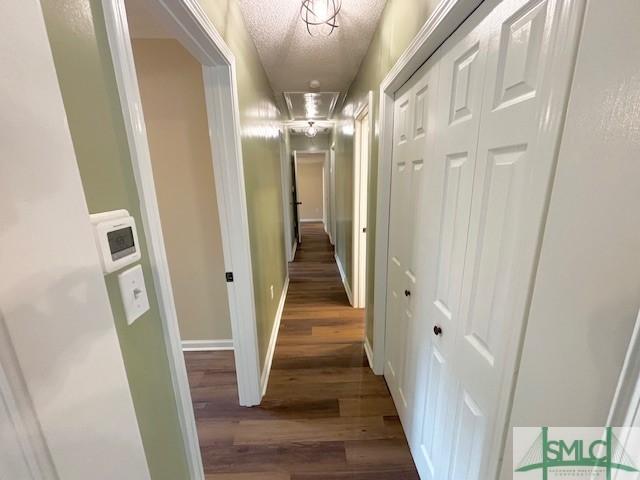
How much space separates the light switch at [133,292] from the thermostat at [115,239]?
0.08ft

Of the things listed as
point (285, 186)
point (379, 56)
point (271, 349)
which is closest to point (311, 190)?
point (285, 186)

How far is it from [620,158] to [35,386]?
2.85ft

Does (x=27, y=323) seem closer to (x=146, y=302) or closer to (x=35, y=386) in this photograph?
(x=35, y=386)

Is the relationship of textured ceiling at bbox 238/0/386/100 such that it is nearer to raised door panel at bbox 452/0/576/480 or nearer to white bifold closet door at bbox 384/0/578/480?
white bifold closet door at bbox 384/0/578/480

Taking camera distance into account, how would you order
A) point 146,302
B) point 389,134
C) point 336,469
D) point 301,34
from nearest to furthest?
point 146,302 < point 336,469 < point 389,134 < point 301,34

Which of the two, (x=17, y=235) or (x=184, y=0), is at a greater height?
(x=184, y=0)

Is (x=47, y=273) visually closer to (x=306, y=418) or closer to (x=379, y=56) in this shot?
(x=306, y=418)

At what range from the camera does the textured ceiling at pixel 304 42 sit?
1493 mm

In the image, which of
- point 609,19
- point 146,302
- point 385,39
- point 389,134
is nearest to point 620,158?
point 609,19

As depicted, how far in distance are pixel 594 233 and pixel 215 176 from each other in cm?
143

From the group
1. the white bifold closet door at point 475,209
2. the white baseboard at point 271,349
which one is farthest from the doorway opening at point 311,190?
the white bifold closet door at point 475,209

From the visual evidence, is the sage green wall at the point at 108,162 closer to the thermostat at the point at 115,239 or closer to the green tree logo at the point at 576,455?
the thermostat at the point at 115,239

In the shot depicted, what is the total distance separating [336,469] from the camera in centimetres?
135

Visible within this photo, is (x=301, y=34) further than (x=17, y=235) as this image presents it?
Yes
